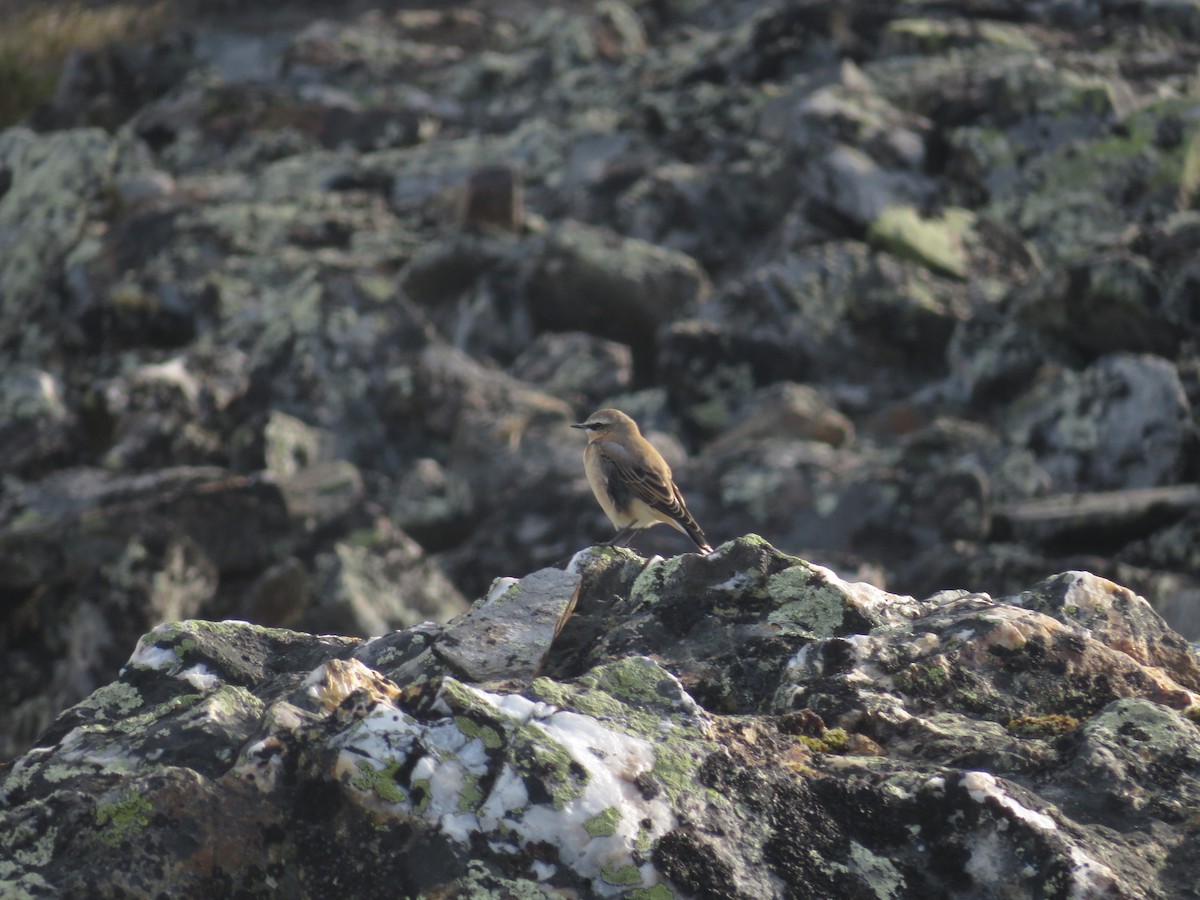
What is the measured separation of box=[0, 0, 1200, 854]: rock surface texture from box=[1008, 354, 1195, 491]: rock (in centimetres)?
4

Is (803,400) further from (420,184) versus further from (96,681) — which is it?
(420,184)

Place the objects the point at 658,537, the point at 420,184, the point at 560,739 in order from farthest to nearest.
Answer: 1. the point at 420,184
2. the point at 658,537
3. the point at 560,739

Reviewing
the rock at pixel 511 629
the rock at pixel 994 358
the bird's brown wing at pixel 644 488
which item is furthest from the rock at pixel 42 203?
the rock at pixel 511 629

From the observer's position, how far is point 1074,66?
22500 millimetres

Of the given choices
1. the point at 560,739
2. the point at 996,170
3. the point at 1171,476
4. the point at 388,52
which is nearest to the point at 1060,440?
the point at 1171,476

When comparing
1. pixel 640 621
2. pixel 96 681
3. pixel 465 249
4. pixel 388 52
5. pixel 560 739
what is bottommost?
pixel 388 52

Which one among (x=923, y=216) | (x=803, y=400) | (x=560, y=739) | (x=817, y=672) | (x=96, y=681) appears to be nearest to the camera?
(x=560, y=739)

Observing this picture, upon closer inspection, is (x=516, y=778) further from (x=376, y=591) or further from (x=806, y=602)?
(x=376, y=591)

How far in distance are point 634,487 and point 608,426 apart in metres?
1.07

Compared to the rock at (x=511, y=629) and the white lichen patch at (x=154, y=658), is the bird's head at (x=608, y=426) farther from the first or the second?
the white lichen patch at (x=154, y=658)

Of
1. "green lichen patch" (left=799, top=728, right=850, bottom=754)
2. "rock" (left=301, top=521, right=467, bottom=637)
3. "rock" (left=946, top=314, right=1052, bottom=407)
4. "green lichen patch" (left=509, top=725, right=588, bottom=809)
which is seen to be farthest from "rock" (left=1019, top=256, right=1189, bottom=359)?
"green lichen patch" (left=509, top=725, right=588, bottom=809)

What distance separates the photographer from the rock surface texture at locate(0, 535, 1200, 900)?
3537 mm

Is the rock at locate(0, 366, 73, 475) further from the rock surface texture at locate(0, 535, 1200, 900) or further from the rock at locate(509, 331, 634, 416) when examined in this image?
the rock surface texture at locate(0, 535, 1200, 900)

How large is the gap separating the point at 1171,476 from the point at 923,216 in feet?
22.4
